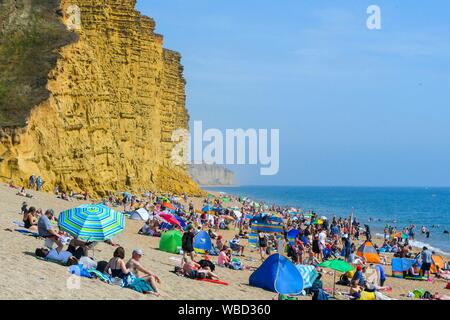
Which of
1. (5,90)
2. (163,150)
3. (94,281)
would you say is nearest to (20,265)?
(94,281)

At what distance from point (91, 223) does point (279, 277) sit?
4079 mm

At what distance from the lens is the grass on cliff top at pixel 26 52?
1179 inches

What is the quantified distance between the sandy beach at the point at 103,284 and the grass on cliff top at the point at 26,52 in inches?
419

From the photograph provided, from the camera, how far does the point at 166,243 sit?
17641 millimetres

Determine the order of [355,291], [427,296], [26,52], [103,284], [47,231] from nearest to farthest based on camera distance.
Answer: [103,284] < [47,231] < [355,291] < [427,296] < [26,52]

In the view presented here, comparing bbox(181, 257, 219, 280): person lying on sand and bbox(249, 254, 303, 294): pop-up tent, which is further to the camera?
bbox(181, 257, 219, 280): person lying on sand

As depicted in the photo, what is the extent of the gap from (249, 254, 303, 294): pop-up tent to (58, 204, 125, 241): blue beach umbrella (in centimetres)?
336

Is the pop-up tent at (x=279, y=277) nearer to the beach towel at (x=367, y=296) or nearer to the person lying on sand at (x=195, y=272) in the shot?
the person lying on sand at (x=195, y=272)

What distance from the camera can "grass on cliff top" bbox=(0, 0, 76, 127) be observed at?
29953 millimetres

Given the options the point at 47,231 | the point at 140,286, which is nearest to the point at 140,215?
the point at 47,231

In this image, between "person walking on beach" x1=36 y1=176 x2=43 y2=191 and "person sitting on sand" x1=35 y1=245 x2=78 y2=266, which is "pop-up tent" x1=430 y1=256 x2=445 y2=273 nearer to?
"person sitting on sand" x1=35 y1=245 x2=78 y2=266

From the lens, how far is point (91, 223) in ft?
38.9

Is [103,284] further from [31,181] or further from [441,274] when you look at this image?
[31,181]

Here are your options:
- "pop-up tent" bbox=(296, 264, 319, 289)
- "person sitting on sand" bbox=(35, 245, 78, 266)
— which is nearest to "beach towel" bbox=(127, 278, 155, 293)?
"person sitting on sand" bbox=(35, 245, 78, 266)
